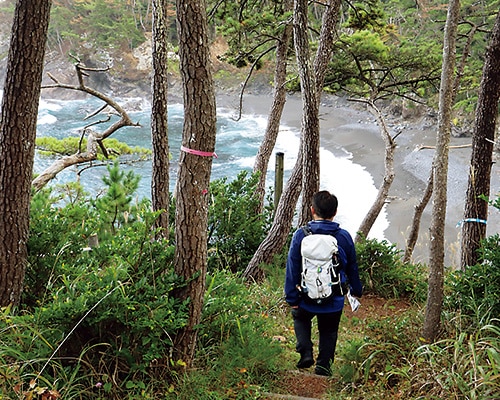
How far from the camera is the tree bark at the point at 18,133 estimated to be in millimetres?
3256

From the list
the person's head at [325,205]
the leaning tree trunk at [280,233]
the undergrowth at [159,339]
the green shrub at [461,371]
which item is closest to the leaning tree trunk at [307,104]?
the leaning tree trunk at [280,233]

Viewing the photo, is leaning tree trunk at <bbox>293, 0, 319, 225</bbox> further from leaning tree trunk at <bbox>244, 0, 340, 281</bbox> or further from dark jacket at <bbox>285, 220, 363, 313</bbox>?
dark jacket at <bbox>285, 220, 363, 313</bbox>

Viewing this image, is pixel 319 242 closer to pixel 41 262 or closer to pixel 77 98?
pixel 41 262

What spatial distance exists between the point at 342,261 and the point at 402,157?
19.0 m

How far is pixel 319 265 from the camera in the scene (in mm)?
3270

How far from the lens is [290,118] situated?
3055 centimetres

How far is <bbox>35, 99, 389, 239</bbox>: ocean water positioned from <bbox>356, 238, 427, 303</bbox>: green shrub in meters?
5.40

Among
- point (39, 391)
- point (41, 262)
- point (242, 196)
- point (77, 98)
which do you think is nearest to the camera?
point (39, 391)

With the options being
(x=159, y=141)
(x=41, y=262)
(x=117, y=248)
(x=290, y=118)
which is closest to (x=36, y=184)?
(x=159, y=141)

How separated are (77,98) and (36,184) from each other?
3510cm

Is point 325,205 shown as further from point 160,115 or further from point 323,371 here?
point 160,115

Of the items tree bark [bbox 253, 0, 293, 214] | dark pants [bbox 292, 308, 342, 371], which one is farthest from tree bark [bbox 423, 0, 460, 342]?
tree bark [bbox 253, 0, 293, 214]

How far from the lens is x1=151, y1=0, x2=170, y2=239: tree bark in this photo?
533 cm

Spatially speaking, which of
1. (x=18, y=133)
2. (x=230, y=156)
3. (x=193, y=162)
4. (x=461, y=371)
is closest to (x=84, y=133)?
(x=18, y=133)
